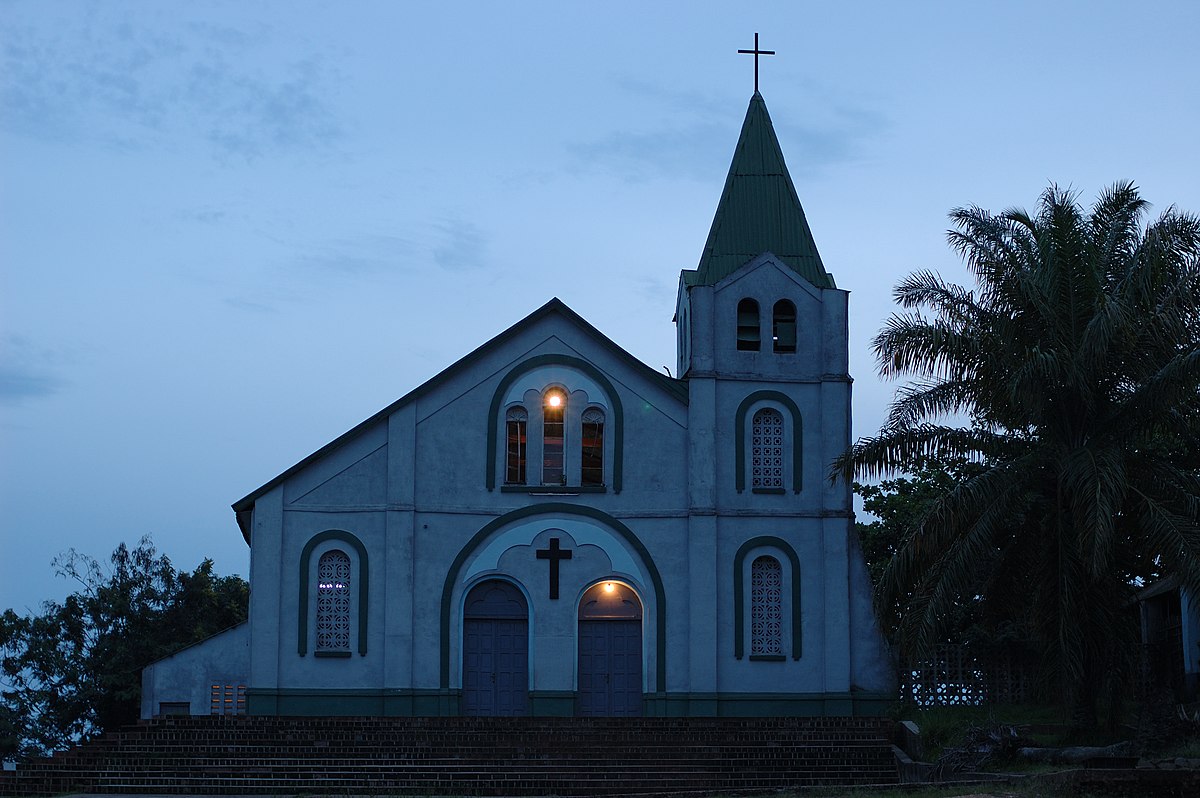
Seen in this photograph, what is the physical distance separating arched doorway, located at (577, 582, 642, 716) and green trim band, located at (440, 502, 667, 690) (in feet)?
1.40

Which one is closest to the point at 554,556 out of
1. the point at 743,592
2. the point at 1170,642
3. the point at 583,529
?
the point at 583,529

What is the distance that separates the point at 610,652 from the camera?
2997 centimetres

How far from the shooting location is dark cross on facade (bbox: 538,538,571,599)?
29.9 meters

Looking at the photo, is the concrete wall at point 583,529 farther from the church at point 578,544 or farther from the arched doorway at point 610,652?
the arched doorway at point 610,652

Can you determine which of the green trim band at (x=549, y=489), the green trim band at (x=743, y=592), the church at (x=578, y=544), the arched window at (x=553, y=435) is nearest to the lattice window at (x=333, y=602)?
the church at (x=578, y=544)

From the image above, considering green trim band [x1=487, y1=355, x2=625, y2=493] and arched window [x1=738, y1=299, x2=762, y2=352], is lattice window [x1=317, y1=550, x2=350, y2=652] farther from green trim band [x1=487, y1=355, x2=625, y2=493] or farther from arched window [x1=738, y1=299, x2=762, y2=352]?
arched window [x1=738, y1=299, x2=762, y2=352]

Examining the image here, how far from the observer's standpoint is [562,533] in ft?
98.8

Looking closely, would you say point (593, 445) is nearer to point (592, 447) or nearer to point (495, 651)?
point (592, 447)

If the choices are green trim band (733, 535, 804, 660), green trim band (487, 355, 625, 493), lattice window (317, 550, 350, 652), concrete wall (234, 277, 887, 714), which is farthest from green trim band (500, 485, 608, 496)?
lattice window (317, 550, 350, 652)

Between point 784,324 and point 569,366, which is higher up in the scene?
point 784,324

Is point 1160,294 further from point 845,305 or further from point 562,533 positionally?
point 562,533

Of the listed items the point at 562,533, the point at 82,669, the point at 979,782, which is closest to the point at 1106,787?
the point at 979,782

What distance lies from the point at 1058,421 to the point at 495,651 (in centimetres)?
1111

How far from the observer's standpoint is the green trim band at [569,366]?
30.4m
